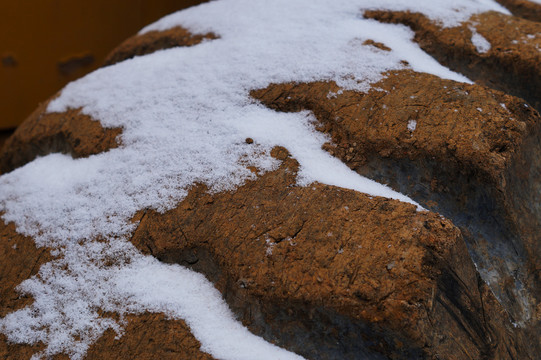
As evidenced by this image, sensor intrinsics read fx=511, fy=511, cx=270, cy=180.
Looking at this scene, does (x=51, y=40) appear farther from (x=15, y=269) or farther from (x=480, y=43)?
(x=480, y=43)

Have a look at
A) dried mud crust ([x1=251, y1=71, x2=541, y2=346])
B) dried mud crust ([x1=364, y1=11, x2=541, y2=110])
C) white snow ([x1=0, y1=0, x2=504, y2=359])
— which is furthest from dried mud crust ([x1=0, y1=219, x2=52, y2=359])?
dried mud crust ([x1=364, y1=11, x2=541, y2=110])

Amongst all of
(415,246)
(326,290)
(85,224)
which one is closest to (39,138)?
(85,224)

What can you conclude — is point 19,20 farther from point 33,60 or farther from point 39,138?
point 39,138


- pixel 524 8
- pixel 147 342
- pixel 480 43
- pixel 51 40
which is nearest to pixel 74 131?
pixel 147 342

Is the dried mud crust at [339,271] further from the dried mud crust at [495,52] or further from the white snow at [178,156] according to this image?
the dried mud crust at [495,52]

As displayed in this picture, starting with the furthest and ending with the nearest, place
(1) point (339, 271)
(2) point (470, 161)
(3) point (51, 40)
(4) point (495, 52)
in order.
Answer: (3) point (51, 40) → (4) point (495, 52) → (2) point (470, 161) → (1) point (339, 271)
